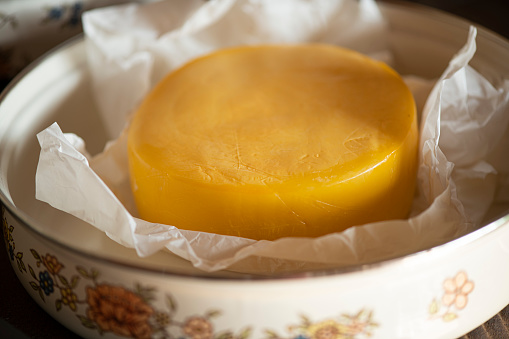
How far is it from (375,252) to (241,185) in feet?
0.45

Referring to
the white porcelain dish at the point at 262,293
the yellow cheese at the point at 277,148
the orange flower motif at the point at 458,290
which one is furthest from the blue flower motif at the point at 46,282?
the orange flower motif at the point at 458,290

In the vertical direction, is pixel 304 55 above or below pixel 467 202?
above

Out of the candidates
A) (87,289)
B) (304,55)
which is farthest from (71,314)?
(304,55)

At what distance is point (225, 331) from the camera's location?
1.44 ft

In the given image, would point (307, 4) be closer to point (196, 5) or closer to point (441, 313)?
point (196, 5)

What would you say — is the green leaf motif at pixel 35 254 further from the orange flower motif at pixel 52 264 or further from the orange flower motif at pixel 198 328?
the orange flower motif at pixel 198 328

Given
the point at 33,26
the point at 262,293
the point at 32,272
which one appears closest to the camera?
the point at 262,293

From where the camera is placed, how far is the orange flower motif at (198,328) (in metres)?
0.44

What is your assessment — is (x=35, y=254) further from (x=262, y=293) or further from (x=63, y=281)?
(x=262, y=293)

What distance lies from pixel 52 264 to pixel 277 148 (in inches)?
9.6

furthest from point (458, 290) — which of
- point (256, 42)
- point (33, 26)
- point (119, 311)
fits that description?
point (33, 26)

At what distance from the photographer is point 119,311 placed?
1.50 ft

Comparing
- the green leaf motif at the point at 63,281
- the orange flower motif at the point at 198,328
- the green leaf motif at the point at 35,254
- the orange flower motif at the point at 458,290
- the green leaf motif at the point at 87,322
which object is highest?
the green leaf motif at the point at 35,254

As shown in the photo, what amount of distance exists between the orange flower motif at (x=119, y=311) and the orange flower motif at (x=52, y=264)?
0.12 ft
